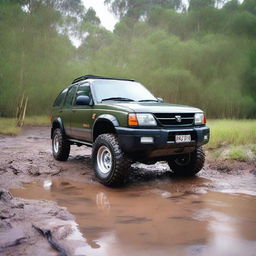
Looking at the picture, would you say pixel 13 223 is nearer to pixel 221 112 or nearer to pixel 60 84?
pixel 60 84

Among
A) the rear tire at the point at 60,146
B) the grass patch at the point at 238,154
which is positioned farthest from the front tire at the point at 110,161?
the grass patch at the point at 238,154

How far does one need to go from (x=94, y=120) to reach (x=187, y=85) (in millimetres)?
17841

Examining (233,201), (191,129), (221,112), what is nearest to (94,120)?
(191,129)

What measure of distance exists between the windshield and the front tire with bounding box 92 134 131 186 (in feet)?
2.98

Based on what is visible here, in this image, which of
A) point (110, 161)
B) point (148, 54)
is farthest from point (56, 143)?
point (148, 54)

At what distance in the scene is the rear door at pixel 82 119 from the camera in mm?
5395

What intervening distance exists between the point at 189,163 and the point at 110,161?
1509 millimetres

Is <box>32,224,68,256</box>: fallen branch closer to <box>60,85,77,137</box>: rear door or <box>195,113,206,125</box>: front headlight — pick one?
<box>195,113,206,125</box>: front headlight

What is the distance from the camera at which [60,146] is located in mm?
6570

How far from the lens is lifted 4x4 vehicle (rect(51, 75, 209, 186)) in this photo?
437 cm

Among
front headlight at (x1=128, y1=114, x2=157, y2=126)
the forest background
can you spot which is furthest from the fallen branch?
the forest background

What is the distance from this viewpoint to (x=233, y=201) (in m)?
3.95

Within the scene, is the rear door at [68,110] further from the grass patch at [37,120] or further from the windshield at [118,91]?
the grass patch at [37,120]

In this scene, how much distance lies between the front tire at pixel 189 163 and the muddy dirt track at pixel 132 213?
0.57 ft
